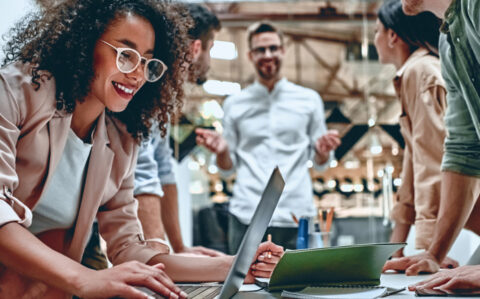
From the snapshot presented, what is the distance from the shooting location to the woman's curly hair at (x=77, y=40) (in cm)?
123

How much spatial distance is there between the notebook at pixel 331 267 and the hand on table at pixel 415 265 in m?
0.35

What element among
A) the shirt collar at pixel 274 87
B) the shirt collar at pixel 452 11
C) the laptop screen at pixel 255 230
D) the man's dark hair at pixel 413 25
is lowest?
the laptop screen at pixel 255 230

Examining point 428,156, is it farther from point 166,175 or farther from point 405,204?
point 166,175

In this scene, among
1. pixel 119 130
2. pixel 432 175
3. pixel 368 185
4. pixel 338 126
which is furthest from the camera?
pixel 368 185

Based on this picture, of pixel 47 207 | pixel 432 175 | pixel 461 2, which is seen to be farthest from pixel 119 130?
pixel 432 175

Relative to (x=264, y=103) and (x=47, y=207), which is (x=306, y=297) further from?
(x=264, y=103)

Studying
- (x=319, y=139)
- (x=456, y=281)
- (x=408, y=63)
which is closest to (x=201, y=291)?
(x=456, y=281)

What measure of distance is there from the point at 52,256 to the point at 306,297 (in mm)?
497

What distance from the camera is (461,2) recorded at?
1270mm

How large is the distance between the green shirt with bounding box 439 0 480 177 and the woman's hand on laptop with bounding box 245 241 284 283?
2.12ft

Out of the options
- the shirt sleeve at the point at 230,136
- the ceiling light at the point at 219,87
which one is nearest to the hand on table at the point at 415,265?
the shirt sleeve at the point at 230,136

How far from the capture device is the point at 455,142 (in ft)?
5.16

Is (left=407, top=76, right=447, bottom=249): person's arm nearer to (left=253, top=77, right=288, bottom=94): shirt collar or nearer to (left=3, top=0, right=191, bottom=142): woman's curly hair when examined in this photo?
(left=3, top=0, right=191, bottom=142): woman's curly hair

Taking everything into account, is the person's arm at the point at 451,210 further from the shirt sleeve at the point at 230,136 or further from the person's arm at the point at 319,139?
the shirt sleeve at the point at 230,136
